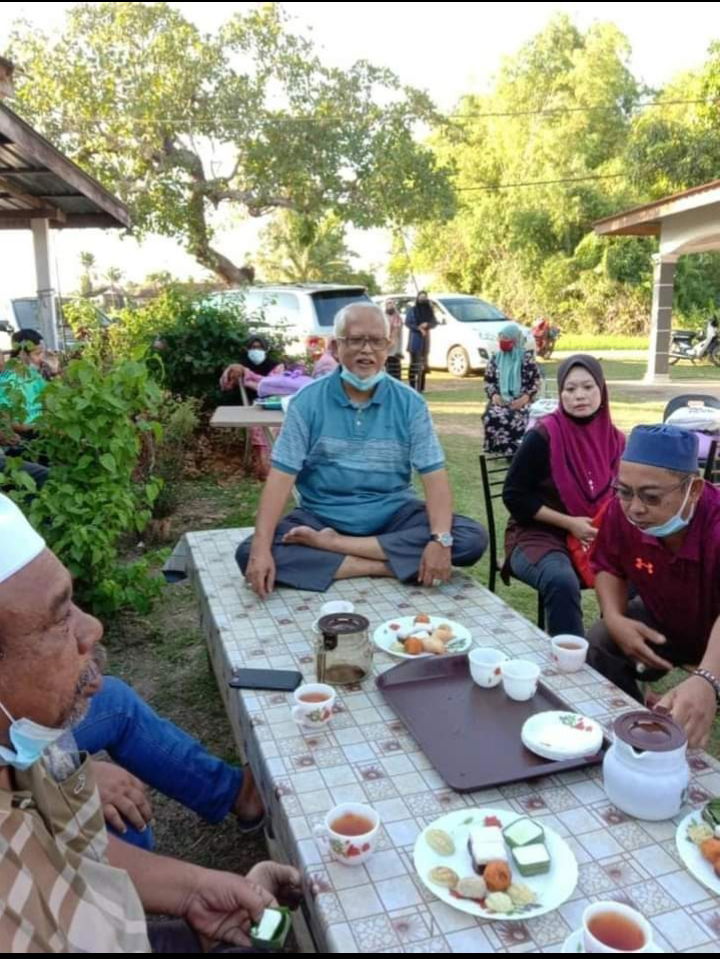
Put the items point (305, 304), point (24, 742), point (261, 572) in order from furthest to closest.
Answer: point (305, 304) → point (261, 572) → point (24, 742)

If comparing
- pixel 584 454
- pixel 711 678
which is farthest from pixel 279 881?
pixel 584 454

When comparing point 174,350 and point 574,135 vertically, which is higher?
point 574,135

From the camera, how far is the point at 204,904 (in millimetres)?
1531

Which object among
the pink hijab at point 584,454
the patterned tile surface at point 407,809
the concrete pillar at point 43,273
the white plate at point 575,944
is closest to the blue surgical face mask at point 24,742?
the patterned tile surface at point 407,809

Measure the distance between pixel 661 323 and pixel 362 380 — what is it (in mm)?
11997

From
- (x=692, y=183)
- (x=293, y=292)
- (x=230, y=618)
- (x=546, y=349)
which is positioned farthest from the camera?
(x=692, y=183)

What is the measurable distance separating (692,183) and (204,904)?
20.9 m

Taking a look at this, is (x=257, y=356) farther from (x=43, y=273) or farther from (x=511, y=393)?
(x=43, y=273)

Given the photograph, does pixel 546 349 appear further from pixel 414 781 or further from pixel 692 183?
pixel 414 781

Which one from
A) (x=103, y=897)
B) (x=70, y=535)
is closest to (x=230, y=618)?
(x=103, y=897)

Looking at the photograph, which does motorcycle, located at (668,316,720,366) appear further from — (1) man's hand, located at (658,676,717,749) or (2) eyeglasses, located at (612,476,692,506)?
(1) man's hand, located at (658,676,717,749)

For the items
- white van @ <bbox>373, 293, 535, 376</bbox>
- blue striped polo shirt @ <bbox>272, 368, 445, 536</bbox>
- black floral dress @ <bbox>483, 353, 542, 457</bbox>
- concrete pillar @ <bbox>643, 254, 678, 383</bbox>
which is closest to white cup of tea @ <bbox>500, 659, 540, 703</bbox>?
blue striped polo shirt @ <bbox>272, 368, 445, 536</bbox>

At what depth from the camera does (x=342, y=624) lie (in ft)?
6.52

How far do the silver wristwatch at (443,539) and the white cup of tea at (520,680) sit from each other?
877 mm
